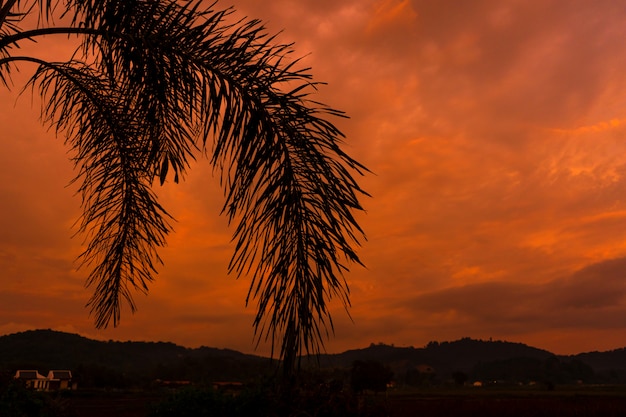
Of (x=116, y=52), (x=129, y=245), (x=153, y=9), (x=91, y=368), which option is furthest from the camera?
(x=91, y=368)

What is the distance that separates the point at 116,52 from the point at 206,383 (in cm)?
398

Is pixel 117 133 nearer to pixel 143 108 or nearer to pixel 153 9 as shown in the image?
pixel 143 108

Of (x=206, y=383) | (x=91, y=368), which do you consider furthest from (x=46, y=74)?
(x=91, y=368)

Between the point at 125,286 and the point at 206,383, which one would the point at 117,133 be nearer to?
the point at 125,286

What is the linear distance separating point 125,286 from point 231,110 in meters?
4.27

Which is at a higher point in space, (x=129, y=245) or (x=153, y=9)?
(x=153, y=9)

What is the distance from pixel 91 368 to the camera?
84.4 metres

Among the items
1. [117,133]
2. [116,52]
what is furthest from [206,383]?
[116,52]

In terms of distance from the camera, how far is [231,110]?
16.3 ft

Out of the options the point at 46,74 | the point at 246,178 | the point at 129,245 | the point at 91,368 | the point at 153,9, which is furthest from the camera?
the point at 91,368

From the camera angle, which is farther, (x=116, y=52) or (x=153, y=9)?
(x=116, y=52)

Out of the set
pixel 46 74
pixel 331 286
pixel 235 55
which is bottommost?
pixel 331 286

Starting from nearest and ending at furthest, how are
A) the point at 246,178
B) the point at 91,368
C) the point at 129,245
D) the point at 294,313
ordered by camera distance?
the point at 294,313 → the point at 246,178 → the point at 129,245 → the point at 91,368

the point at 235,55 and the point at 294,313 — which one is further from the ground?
the point at 235,55
